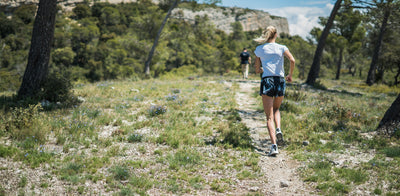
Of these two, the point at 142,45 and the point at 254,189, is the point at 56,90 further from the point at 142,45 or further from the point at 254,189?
the point at 142,45

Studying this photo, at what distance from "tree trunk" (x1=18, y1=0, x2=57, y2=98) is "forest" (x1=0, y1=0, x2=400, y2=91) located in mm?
15547

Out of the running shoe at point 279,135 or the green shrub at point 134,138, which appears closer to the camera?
the running shoe at point 279,135

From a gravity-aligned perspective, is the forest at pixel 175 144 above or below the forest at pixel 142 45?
below

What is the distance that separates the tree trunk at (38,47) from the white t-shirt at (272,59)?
7340mm

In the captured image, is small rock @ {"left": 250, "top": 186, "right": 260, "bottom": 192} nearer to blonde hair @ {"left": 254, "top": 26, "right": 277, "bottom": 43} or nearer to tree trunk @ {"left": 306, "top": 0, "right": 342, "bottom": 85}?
blonde hair @ {"left": 254, "top": 26, "right": 277, "bottom": 43}

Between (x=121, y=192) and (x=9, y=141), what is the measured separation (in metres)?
3.27

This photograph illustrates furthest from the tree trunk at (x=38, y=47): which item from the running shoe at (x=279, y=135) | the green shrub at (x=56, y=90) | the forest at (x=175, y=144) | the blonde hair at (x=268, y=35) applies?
the running shoe at (x=279, y=135)

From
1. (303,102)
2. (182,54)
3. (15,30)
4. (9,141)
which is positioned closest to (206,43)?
(182,54)

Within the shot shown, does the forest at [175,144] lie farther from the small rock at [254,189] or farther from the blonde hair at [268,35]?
the blonde hair at [268,35]

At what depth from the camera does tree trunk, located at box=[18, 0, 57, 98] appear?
26.9ft

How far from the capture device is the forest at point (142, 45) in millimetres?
29947

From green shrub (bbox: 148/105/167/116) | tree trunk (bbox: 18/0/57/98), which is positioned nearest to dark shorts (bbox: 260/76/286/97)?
green shrub (bbox: 148/105/167/116)

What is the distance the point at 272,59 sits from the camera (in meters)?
5.30

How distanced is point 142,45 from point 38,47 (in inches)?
1067
